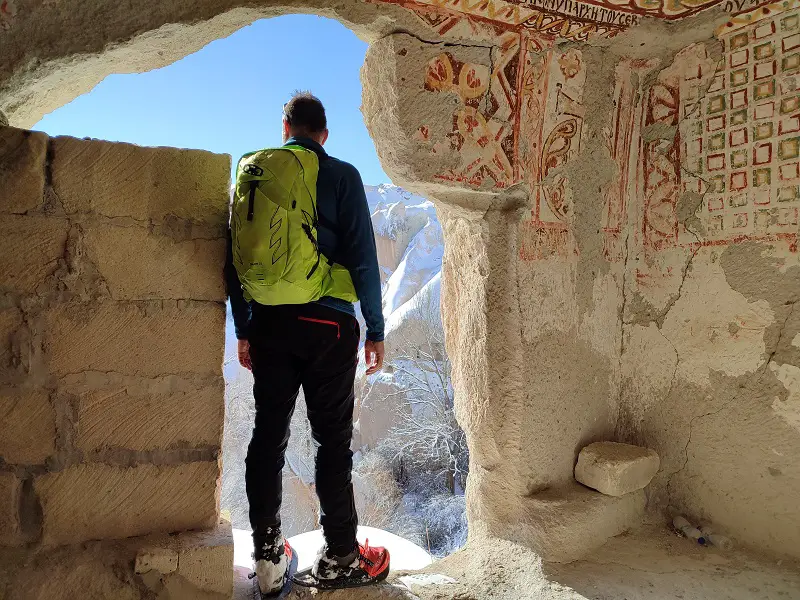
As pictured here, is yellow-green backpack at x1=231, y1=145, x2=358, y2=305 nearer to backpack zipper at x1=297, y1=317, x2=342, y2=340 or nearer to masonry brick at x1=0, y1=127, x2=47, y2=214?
backpack zipper at x1=297, y1=317, x2=342, y2=340

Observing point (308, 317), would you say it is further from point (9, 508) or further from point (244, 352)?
point (9, 508)

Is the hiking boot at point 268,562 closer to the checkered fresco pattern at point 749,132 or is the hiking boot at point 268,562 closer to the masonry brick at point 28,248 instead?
the masonry brick at point 28,248

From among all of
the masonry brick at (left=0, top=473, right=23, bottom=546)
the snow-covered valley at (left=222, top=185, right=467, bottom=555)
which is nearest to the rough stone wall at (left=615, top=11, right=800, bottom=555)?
the masonry brick at (left=0, top=473, right=23, bottom=546)

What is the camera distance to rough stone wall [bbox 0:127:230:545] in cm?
155

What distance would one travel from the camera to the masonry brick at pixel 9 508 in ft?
5.13

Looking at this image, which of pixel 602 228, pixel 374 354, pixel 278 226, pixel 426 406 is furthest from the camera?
pixel 426 406

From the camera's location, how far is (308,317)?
158 cm

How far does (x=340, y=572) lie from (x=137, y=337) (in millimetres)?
945

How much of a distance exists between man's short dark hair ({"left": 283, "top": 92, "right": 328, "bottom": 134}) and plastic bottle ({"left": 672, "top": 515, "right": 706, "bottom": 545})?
2.14 metres

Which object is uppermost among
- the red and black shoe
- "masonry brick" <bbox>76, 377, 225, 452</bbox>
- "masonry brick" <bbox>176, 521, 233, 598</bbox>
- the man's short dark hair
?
the man's short dark hair

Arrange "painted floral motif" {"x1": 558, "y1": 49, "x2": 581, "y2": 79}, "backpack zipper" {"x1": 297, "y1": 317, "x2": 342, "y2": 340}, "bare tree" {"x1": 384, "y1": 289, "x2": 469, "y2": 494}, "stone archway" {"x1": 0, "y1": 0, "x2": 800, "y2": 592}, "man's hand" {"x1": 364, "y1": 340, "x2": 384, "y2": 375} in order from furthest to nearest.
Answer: "bare tree" {"x1": 384, "y1": 289, "x2": 469, "y2": 494} → "painted floral motif" {"x1": 558, "y1": 49, "x2": 581, "y2": 79} → "stone archway" {"x1": 0, "y1": 0, "x2": 800, "y2": 592} → "man's hand" {"x1": 364, "y1": 340, "x2": 384, "y2": 375} → "backpack zipper" {"x1": 297, "y1": 317, "x2": 342, "y2": 340}

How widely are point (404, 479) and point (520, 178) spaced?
381 inches

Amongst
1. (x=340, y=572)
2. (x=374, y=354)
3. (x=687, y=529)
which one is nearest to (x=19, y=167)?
(x=374, y=354)

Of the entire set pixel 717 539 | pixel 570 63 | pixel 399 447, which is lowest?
pixel 399 447
